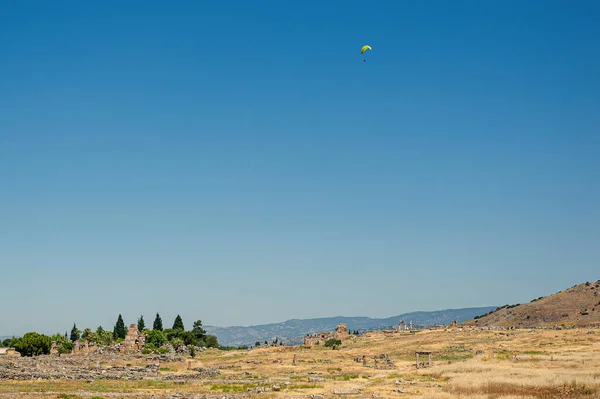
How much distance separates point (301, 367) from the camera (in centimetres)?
6688

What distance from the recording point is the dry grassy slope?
390ft

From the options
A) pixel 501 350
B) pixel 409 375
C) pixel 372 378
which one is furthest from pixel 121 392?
pixel 501 350

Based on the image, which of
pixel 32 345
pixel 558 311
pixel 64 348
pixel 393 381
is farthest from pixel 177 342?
pixel 558 311

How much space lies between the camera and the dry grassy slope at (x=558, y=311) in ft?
390

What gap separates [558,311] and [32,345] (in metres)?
110

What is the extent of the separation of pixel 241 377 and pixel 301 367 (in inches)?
496

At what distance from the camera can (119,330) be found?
138 metres

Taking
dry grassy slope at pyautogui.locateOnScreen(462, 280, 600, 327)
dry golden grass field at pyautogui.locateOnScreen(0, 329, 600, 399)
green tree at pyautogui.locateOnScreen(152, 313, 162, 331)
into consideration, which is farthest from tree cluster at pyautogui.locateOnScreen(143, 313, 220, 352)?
dry grassy slope at pyautogui.locateOnScreen(462, 280, 600, 327)

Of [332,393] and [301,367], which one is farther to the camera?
[301,367]

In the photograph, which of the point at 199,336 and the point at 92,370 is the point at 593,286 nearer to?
the point at 199,336

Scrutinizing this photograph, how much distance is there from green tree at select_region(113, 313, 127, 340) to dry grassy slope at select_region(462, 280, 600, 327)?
298ft

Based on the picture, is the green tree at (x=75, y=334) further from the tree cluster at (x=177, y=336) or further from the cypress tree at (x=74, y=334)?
the tree cluster at (x=177, y=336)

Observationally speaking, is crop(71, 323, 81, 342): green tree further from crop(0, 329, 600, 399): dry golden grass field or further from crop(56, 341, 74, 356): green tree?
crop(0, 329, 600, 399): dry golden grass field

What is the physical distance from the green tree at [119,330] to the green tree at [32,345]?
4110cm
